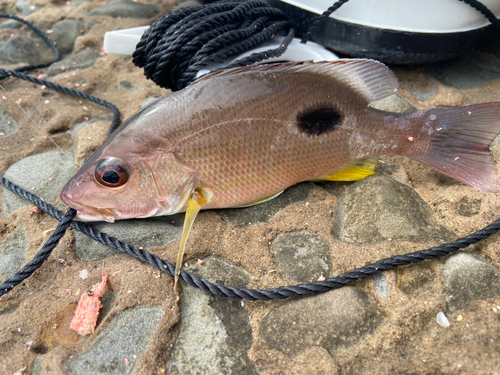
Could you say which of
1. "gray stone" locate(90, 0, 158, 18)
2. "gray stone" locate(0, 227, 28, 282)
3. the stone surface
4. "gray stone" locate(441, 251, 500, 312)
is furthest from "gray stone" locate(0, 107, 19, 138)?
"gray stone" locate(441, 251, 500, 312)

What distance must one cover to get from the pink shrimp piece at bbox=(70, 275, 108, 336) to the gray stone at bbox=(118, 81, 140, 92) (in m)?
1.78

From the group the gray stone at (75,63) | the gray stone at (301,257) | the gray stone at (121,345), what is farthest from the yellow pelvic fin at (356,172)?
the gray stone at (75,63)

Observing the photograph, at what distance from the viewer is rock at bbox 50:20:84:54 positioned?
11.5 feet

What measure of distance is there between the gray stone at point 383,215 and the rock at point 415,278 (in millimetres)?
142

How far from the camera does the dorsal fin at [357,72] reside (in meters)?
1.81

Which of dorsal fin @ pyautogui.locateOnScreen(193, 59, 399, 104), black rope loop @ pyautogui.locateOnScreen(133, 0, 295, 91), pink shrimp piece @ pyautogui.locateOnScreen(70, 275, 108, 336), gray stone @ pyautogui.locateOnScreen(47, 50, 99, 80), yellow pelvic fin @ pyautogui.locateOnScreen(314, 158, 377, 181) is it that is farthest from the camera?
gray stone @ pyautogui.locateOnScreen(47, 50, 99, 80)

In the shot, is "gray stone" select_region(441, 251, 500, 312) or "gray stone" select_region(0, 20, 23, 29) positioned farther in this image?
"gray stone" select_region(0, 20, 23, 29)

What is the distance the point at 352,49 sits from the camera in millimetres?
2697

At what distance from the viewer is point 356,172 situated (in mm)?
1980

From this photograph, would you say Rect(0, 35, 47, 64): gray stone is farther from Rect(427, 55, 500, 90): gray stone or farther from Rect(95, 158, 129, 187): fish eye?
Rect(427, 55, 500, 90): gray stone

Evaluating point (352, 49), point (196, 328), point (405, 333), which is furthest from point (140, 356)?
point (352, 49)

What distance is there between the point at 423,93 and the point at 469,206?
118cm

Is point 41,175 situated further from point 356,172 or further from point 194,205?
point 356,172

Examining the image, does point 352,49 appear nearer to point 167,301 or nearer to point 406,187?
point 406,187
